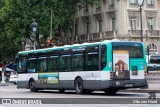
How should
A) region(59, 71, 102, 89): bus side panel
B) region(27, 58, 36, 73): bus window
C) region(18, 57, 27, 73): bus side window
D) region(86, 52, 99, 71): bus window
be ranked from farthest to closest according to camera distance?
region(18, 57, 27, 73): bus side window < region(27, 58, 36, 73): bus window < region(86, 52, 99, 71): bus window < region(59, 71, 102, 89): bus side panel

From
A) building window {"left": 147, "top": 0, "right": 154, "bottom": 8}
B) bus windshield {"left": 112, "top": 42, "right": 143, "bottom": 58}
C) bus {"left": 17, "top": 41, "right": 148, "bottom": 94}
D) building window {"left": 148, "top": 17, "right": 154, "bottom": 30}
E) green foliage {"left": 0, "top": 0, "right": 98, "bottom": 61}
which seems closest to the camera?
bus {"left": 17, "top": 41, "right": 148, "bottom": 94}

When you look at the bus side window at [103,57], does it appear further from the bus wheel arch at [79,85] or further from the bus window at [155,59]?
the bus window at [155,59]

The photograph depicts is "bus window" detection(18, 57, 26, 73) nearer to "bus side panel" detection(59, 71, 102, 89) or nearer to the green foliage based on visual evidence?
"bus side panel" detection(59, 71, 102, 89)

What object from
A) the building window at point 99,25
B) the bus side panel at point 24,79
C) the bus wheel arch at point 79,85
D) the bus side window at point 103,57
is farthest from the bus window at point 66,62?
the building window at point 99,25

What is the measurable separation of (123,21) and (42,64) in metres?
33.3

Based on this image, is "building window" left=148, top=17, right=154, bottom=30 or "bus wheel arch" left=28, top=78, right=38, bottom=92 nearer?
"bus wheel arch" left=28, top=78, right=38, bottom=92

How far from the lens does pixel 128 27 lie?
61438 millimetres

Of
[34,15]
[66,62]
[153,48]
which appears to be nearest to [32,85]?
[66,62]

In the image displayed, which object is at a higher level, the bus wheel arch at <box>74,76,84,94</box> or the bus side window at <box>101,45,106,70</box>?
the bus side window at <box>101,45,106,70</box>

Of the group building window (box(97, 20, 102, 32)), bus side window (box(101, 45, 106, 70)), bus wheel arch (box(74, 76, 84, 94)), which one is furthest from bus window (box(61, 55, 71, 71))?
building window (box(97, 20, 102, 32))

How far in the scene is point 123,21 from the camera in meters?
61.3

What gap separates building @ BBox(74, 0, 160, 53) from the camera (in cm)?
6144

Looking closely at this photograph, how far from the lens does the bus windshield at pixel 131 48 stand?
23.7 m

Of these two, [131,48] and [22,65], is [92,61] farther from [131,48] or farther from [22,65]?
[22,65]
